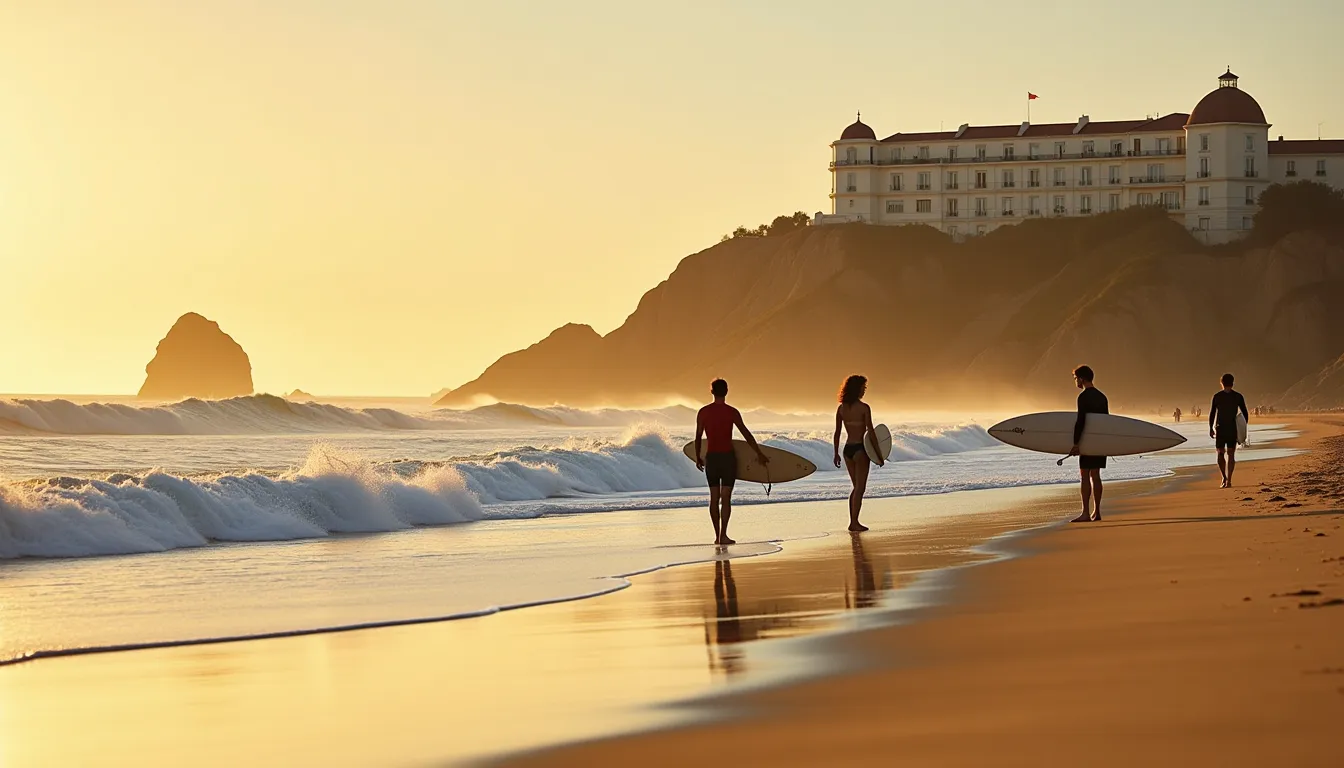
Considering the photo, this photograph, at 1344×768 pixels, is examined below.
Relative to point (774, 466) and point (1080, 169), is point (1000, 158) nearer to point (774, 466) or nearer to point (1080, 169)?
point (1080, 169)

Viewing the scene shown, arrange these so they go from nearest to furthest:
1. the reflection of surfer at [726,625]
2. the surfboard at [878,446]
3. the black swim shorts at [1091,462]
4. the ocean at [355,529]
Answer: the reflection of surfer at [726,625] → the ocean at [355,529] → the black swim shorts at [1091,462] → the surfboard at [878,446]

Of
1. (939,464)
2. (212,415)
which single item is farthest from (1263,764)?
(212,415)

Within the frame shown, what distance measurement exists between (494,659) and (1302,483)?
15404 mm

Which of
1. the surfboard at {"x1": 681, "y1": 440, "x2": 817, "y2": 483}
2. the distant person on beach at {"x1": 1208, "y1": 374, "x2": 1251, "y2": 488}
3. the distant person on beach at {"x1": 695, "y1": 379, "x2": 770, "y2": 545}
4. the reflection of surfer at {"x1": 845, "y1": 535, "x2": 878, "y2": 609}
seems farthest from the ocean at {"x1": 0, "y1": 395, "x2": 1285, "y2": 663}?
the distant person on beach at {"x1": 1208, "y1": 374, "x2": 1251, "y2": 488}

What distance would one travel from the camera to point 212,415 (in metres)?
62.1

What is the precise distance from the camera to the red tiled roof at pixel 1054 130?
408ft

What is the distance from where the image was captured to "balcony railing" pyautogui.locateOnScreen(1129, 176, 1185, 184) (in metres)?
124

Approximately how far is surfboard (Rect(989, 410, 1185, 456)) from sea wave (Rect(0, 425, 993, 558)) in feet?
20.5

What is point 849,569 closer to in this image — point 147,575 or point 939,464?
point 147,575

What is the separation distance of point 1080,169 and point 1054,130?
12.4ft

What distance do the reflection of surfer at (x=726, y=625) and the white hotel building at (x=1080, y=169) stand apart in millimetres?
116227

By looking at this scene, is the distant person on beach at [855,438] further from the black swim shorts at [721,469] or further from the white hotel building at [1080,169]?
the white hotel building at [1080,169]

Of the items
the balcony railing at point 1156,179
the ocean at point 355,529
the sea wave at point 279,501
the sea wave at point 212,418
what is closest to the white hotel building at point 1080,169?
the balcony railing at point 1156,179

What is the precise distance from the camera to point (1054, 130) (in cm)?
12788
